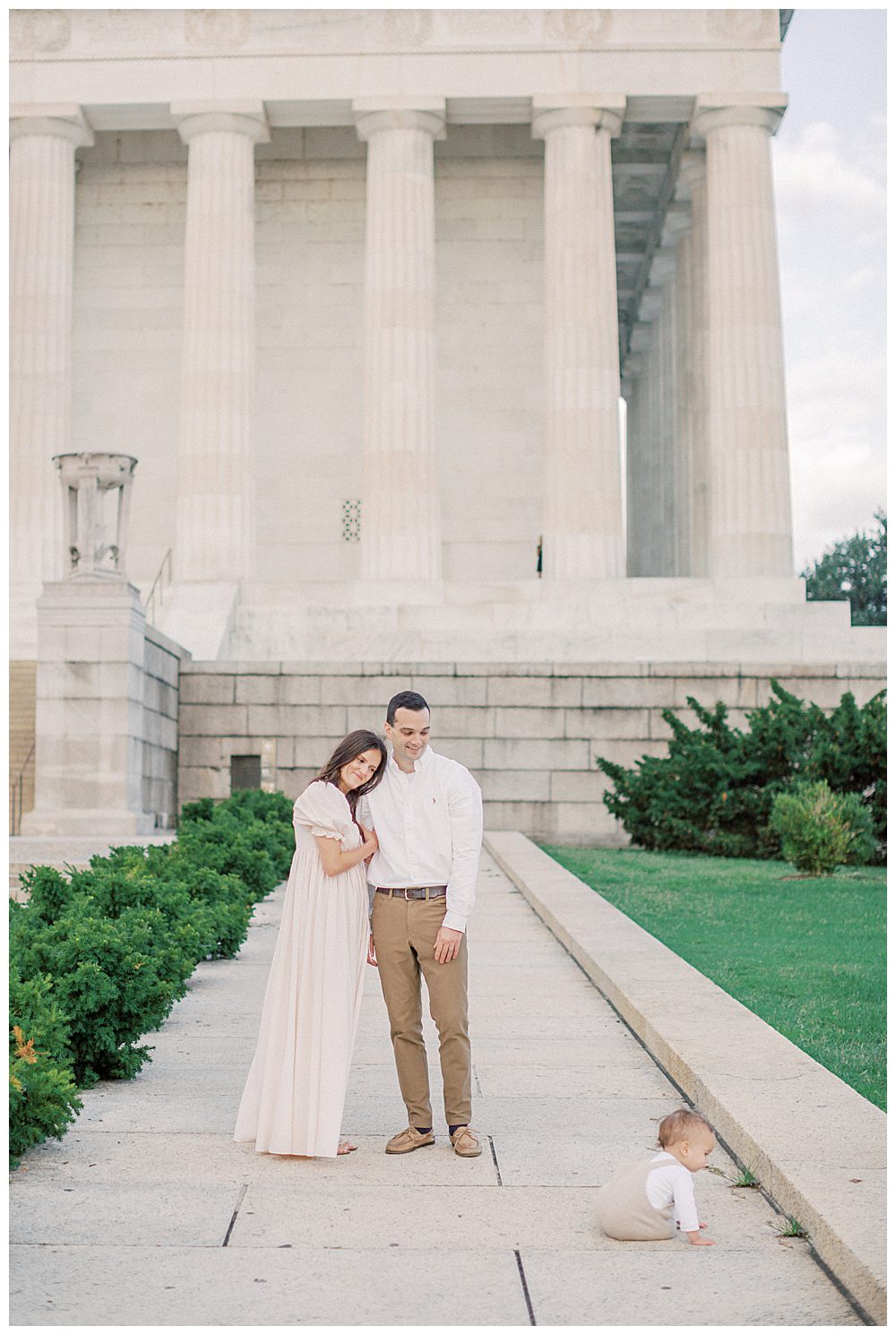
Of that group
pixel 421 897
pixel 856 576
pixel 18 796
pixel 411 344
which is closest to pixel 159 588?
pixel 411 344

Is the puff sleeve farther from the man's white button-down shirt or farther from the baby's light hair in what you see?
the baby's light hair

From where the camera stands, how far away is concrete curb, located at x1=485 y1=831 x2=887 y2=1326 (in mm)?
5363

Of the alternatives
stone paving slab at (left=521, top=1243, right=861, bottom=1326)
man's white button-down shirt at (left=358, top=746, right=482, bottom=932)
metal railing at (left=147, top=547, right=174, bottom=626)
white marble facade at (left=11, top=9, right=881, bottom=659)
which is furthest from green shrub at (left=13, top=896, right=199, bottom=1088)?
white marble facade at (left=11, top=9, right=881, bottom=659)

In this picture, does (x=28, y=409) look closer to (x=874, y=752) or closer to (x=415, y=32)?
(x=415, y=32)

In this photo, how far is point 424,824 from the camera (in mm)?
7164

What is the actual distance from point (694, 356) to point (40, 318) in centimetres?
1782

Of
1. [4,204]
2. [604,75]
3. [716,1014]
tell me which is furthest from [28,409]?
[4,204]

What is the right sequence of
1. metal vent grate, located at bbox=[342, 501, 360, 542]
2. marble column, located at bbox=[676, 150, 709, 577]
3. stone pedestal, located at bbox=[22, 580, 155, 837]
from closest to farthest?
1. stone pedestal, located at bbox=[22, 580, 155, 837]
2. marble column, located at bbox=[676, 150, 709, 577]
3. metal vent grate, located at bbox=[342, 501, 360, 542]

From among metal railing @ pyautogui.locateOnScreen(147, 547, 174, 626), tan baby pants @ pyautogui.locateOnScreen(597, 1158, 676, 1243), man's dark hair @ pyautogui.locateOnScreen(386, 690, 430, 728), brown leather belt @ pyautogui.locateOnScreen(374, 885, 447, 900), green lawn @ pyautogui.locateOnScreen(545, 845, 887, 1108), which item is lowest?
green lawn @ pyautogui.locateOnScreen(545, 845, 887, 1108)

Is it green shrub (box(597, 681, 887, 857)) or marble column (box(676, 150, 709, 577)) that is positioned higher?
marble column (box(676, 150, 709, 577))

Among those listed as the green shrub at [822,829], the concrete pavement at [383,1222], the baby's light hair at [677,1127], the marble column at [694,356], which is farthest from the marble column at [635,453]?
the baby's light hair at [677,1127]

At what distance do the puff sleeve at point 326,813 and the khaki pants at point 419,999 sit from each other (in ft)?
1.37

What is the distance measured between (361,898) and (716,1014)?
2938 mm

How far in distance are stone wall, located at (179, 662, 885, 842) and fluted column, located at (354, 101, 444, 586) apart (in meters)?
9.48
